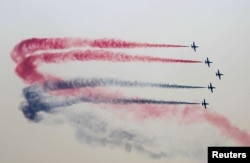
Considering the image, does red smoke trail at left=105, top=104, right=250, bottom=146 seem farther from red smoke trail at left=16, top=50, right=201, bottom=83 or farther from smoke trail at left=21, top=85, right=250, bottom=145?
red smoke trail at left=16, top=50, right=201, bottom=83

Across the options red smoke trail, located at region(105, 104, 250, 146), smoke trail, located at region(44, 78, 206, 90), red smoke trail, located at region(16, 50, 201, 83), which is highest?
red smoke trail, located at region(16, 50, 201, 83)

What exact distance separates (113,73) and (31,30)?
41cm

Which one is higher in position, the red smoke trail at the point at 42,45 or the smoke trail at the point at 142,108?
the red smoke trail at the point at 42,45

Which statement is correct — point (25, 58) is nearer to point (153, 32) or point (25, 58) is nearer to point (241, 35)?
point (153, 32)

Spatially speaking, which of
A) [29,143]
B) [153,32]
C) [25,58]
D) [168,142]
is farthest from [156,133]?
[25,58]

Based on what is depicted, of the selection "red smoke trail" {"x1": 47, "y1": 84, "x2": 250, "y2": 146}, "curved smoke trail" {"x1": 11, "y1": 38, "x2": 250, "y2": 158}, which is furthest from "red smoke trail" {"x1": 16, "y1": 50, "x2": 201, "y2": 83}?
"red smoke trail" {"x1": 47, "y1": 84, "x2": 250, "y2": 146}

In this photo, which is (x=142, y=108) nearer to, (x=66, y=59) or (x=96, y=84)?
(x=96, y=84)

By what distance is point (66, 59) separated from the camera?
136 cm

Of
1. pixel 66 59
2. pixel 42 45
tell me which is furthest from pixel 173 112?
pixel 42 45

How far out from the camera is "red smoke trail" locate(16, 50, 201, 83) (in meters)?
1.35

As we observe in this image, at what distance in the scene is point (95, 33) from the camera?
1.37 m

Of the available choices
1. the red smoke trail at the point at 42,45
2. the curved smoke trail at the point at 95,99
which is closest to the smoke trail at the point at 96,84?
the curved smoke trail at the point at 95,99

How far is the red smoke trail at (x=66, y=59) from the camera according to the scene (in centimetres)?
135

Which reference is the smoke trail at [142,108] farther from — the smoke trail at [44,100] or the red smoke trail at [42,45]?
the red smoke trail at [42,45]
